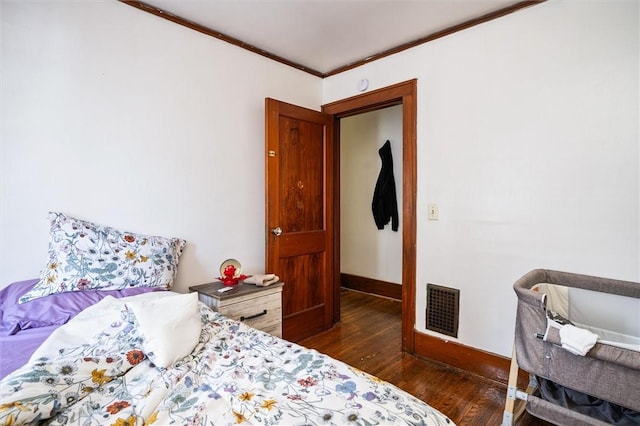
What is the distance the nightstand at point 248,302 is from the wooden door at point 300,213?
1.15 feet

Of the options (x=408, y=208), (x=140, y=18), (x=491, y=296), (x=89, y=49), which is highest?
(x=140, y=18)

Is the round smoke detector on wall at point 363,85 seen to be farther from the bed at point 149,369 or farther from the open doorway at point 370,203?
the bed at point 149,369

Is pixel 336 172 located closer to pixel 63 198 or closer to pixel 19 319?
pixel 63 198

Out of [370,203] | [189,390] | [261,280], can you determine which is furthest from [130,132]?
[370,203]

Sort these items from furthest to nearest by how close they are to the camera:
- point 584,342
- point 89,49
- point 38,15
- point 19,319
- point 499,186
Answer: point 499,186, point 89,49, point 38,15, point 19,319, point 584,342

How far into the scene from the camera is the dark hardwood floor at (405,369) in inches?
71.2

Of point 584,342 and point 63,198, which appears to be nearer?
point 584,342

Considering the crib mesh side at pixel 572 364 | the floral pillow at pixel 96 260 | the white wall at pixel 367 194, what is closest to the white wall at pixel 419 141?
the floral pillow at pixel 96 260

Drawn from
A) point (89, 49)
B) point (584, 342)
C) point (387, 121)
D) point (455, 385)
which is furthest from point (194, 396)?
point (387, 121)

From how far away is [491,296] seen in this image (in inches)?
84.1

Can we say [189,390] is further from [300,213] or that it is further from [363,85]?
[363,85]

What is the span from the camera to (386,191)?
3932 millimetres

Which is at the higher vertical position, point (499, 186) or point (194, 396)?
point (499, 186)

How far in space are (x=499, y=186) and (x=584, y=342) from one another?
115 cm
